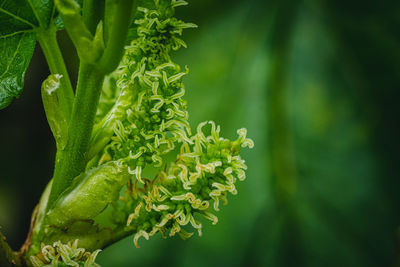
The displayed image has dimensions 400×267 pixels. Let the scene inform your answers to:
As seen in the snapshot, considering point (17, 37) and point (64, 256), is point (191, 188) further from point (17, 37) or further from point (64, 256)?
point (17, 37)

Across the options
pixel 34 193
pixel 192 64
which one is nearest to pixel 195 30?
pixel 192 64

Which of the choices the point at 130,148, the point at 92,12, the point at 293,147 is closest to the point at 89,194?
the point at 130,148

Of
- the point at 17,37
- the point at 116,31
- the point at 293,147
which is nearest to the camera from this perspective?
the point at 116,31

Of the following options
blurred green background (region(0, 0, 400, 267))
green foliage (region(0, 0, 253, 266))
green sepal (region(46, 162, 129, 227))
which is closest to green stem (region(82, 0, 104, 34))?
green foliage (region(0, 0, 253, 266))

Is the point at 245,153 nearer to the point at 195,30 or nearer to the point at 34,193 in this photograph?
the point at 195,30

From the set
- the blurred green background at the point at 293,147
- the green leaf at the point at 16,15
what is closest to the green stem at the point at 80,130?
the green leaf at the point at 16,15

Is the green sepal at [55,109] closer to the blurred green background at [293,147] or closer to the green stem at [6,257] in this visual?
the green stem at [6,257]

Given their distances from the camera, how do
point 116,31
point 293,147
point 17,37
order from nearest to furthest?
1. point 116,31
2. point 17,37
3. point 293,147
